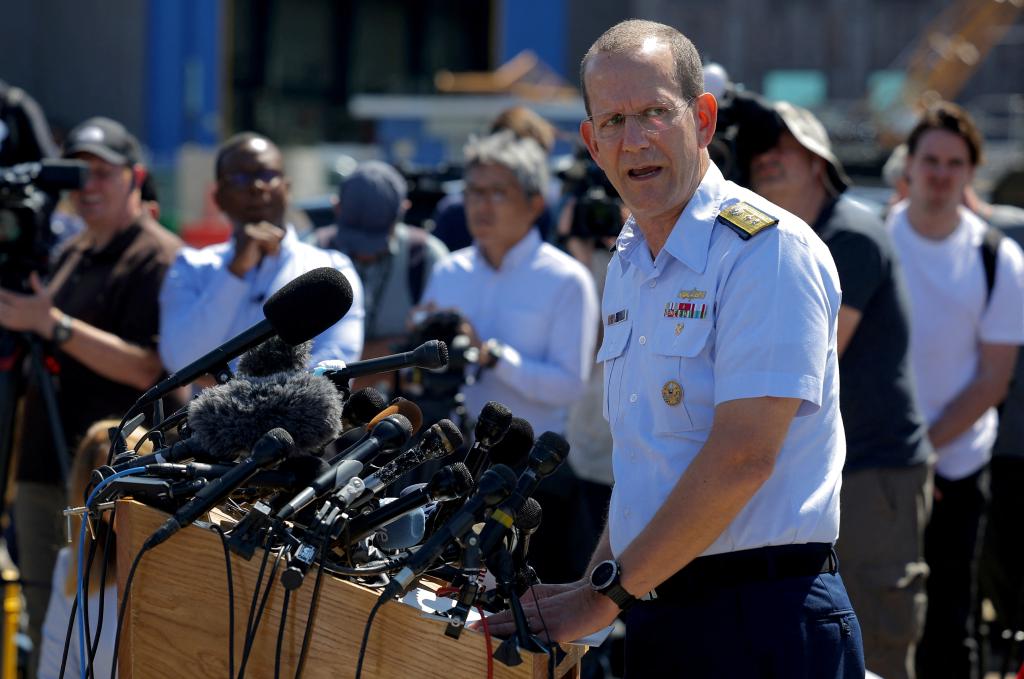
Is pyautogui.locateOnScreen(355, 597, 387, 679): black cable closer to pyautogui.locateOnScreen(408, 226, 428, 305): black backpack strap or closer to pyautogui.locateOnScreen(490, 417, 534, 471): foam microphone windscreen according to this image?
pyautogui.locateOnScreen(490, 417, 534, 471): foam microphone windscreen

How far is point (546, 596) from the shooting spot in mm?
2039

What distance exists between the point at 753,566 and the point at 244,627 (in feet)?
2.60

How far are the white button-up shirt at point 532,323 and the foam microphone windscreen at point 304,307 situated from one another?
180cm

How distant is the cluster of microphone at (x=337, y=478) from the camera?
5.91 feet

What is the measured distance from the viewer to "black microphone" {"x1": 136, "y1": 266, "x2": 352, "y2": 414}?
204cm

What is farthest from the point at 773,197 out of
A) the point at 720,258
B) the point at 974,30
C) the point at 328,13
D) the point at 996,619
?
the point at 328,13

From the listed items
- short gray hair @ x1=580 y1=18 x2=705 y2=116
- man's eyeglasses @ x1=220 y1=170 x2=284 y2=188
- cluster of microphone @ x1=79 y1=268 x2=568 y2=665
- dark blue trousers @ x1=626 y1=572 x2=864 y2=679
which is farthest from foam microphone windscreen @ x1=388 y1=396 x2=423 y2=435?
man's eyeglasses @ x1=220 y1=170 x2=284 y2=188

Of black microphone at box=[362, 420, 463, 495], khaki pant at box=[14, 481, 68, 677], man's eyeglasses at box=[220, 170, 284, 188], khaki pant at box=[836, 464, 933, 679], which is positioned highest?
man's eyeglasses at box=[220, 170, 284, 188]

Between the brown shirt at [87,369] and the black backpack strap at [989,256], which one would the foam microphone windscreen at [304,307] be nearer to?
the brown shirt at [87,369]

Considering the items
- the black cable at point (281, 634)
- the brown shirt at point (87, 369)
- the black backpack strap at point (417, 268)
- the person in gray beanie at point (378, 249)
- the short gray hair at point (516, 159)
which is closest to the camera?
the black cable at point (281, 634)

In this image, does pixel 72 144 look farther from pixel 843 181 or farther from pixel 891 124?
pixel 891 124

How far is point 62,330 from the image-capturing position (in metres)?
3.78

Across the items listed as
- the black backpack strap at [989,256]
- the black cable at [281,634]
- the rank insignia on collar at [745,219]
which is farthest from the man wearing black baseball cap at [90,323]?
the black backpack strap at [989,256]

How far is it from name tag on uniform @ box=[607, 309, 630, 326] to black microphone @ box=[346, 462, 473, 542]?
0.44 meters
